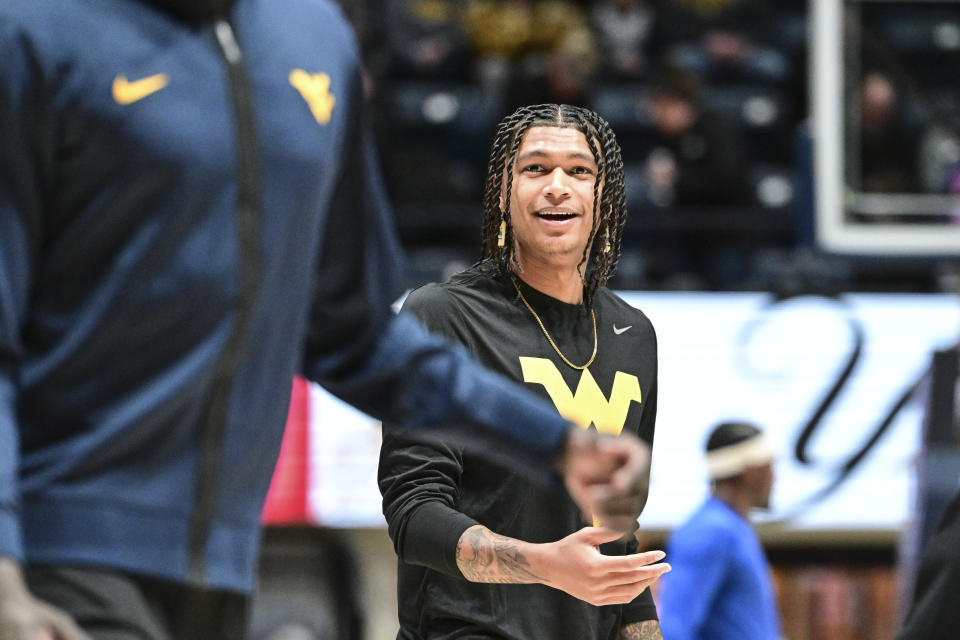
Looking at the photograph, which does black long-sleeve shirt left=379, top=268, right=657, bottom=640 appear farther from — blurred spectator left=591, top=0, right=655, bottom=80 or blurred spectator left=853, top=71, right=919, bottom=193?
blurred spectator left=591, top=0, right=655, bottom=80

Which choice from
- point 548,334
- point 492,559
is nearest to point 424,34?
point 548,334

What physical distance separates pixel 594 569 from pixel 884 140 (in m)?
8.39

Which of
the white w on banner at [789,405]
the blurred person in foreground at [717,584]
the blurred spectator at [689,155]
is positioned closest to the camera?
the blurred person in foreground at [717,584]

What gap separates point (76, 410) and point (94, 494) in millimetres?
94

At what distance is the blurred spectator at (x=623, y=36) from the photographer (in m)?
12.1

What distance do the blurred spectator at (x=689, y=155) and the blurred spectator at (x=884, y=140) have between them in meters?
0.97

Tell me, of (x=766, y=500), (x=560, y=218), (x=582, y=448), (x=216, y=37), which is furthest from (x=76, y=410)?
(x=766, y=500)

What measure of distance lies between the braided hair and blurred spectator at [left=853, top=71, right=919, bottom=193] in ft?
22.6

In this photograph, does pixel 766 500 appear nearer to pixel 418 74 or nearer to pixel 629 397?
pixel 629 397

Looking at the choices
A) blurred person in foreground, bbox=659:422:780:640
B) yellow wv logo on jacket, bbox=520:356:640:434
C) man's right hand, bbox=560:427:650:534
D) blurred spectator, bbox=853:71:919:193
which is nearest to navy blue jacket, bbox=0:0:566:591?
man's right hand, bbox=560:427:650:534

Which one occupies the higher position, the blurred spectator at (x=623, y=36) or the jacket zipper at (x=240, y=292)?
the blurred spectator at (x=623, y=36)

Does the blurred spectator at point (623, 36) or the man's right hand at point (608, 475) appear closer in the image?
the man's right hand at point (608, 475)

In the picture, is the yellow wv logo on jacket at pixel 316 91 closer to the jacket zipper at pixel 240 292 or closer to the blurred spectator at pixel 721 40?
the jacket zipper at pixel 240 292

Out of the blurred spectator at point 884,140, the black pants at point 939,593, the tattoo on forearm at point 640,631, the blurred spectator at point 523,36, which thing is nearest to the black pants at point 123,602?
the tattoo on forearm at point 640,631
